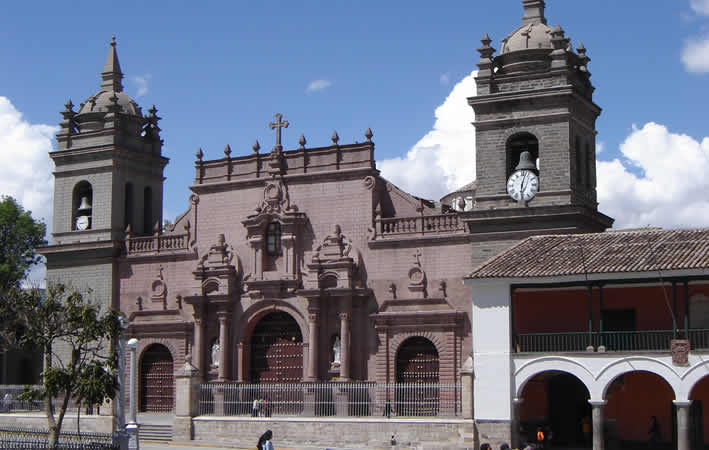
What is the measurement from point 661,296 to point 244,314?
15929 millimetres

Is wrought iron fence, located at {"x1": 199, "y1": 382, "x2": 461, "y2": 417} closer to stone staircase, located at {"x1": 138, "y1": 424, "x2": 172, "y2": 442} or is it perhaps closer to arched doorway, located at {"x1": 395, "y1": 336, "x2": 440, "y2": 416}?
arched doorway, located at {"x1": 395, "y1": 336, "x2": 440, "y2": 416}

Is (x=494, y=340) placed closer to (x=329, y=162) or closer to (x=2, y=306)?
(x=329, y=162)

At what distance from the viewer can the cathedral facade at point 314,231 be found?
1427 inches

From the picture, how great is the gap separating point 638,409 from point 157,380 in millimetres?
19045

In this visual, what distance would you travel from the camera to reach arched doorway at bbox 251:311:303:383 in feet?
131

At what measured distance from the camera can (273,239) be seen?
40.6 metres

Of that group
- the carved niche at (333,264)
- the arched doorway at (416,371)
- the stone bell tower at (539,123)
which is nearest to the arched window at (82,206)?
the carved niche at (333,264)

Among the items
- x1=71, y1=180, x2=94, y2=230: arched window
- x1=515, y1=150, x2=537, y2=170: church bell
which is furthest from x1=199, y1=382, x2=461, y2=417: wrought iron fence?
x1=71, y1=180, x2=94, y2=230: arched window

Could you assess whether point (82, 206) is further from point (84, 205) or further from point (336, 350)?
point (336, 350)

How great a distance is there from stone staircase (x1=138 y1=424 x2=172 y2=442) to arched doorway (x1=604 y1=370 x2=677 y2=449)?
573 inches

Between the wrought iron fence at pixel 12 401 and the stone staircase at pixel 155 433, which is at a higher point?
the wrought iron fence at pixel 12 401

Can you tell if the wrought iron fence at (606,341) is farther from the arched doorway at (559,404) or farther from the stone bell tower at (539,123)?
the stone bell tower at (539,123)

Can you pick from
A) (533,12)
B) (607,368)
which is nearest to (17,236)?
(533,12)

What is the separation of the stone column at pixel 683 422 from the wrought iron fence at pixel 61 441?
14467 mm
